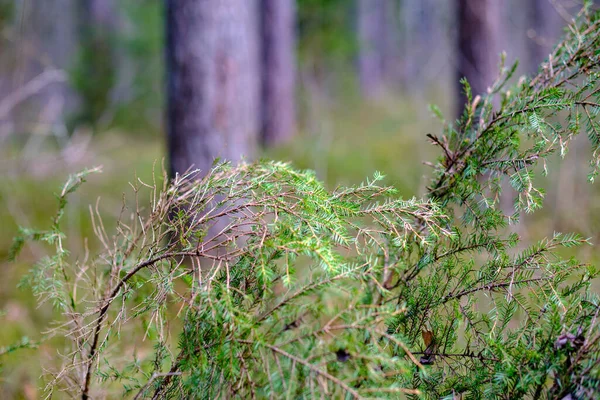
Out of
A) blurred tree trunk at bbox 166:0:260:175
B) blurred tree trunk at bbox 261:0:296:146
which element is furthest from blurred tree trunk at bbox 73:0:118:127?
blurred tree trunk at bbox 166:0:260:175

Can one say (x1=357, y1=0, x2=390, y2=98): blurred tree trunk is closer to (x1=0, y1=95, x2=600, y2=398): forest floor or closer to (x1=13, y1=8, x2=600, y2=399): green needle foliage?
(x1=0, y1=95, x2=600, y2=398): forest floor

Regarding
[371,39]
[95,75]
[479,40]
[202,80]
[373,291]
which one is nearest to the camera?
[373,291]

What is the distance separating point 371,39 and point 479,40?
15.4 meters

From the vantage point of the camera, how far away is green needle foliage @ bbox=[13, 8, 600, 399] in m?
1.23

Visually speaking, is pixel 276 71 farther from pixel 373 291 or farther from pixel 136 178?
pixel 373 291

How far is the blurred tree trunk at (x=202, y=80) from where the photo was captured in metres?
4.44

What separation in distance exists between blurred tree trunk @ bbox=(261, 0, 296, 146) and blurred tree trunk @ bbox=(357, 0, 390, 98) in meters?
8.79

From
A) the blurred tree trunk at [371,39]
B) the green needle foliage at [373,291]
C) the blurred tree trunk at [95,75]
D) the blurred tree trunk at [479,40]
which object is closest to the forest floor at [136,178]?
the green needle foliage at [373,291]

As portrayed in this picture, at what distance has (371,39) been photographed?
20531mm

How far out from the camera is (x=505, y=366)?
1.37 metres

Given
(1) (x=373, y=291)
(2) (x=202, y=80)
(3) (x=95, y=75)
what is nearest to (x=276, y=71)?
(3) (x=95, y=75)

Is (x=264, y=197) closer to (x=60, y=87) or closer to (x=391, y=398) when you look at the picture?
(x=391, y=398)

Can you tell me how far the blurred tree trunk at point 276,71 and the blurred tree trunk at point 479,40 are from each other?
17.2ft

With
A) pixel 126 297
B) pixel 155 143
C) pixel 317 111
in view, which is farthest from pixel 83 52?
pixel 126 297
